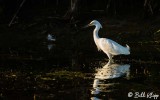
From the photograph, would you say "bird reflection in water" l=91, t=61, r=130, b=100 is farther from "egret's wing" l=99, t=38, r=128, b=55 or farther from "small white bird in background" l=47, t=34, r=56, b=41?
"small white bird in background" l=47, t=34, r=56, b=41

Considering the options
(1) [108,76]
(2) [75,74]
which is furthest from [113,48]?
(1) [108,76]

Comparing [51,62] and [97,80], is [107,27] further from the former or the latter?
Answer: [97,80]

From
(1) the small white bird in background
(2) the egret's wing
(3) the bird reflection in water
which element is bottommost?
(3) the bird reflection in water

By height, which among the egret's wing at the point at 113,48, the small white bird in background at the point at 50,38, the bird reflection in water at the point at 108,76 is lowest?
the bird reflection in water at the point at 108,76

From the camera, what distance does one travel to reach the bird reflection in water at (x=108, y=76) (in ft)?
44.7

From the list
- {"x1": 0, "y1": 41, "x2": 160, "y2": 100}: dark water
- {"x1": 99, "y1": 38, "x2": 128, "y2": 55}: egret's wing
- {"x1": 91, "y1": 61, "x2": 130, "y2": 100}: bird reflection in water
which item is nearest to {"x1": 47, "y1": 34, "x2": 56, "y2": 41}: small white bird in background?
{"x1": 0, "y1": 41, "x2": 160, "y2": 100}: dark water

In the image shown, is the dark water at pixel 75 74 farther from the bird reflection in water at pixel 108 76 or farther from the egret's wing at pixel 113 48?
the egret's wing at pixel 113 48

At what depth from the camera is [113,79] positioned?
14.8m

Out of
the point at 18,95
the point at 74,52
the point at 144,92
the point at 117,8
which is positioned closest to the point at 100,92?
the point at 144,92

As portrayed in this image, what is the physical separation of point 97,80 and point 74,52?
18.0 feet

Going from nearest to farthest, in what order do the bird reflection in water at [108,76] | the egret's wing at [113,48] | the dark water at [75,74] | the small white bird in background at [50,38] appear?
the dark water at [75,74] < the bird reflection in water at [108,76] < the egret's wing at [113,48] < the small white bird in background at [50,38]

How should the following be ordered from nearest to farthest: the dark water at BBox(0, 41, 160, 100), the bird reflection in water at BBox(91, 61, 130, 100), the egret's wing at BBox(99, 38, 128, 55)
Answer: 1. the dark water at BBox(0, 41, 160, 100)
2. the bird reflection in water at BBox(91, 61, 130, 100)
3. the egret's wing at BBox(99, 38, 128, 55)

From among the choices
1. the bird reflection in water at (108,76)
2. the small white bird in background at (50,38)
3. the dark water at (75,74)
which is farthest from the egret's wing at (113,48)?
the small white bird in background at (50,38)

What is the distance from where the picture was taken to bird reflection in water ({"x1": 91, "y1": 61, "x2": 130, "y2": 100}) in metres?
13.6
